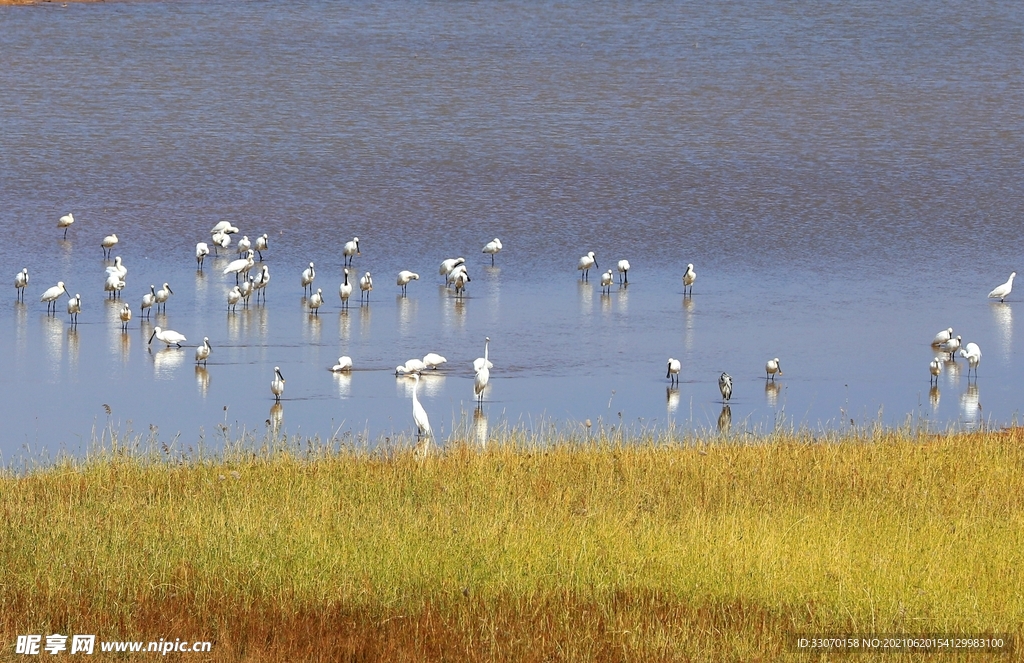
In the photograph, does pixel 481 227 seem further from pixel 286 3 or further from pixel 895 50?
pixel 286 3

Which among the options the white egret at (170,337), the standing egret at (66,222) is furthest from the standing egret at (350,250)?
the white egret at (170,337)

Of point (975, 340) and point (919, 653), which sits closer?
point (919, 653)

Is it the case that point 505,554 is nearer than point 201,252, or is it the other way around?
point 505,554

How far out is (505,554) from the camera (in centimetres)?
1048

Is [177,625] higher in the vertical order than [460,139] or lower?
lower

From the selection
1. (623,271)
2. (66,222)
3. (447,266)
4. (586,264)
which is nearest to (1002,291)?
(623,271)

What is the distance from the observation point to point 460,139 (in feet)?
139

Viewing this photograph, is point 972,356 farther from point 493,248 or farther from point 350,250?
point 350,250

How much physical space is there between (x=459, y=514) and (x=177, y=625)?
290cm

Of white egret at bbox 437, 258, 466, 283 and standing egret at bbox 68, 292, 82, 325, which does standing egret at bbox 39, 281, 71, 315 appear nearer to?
standing egret at bbox 68, 292, 82, 325

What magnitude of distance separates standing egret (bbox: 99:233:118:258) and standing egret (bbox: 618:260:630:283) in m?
9.44

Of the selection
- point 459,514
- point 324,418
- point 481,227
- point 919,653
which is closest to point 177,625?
point 459,514

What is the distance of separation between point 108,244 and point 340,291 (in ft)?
22.8

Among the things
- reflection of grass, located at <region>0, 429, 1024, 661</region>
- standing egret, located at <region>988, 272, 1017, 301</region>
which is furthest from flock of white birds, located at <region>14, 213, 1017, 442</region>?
reflection of grass, located at <region>0, 429, 1024, 661</region>
